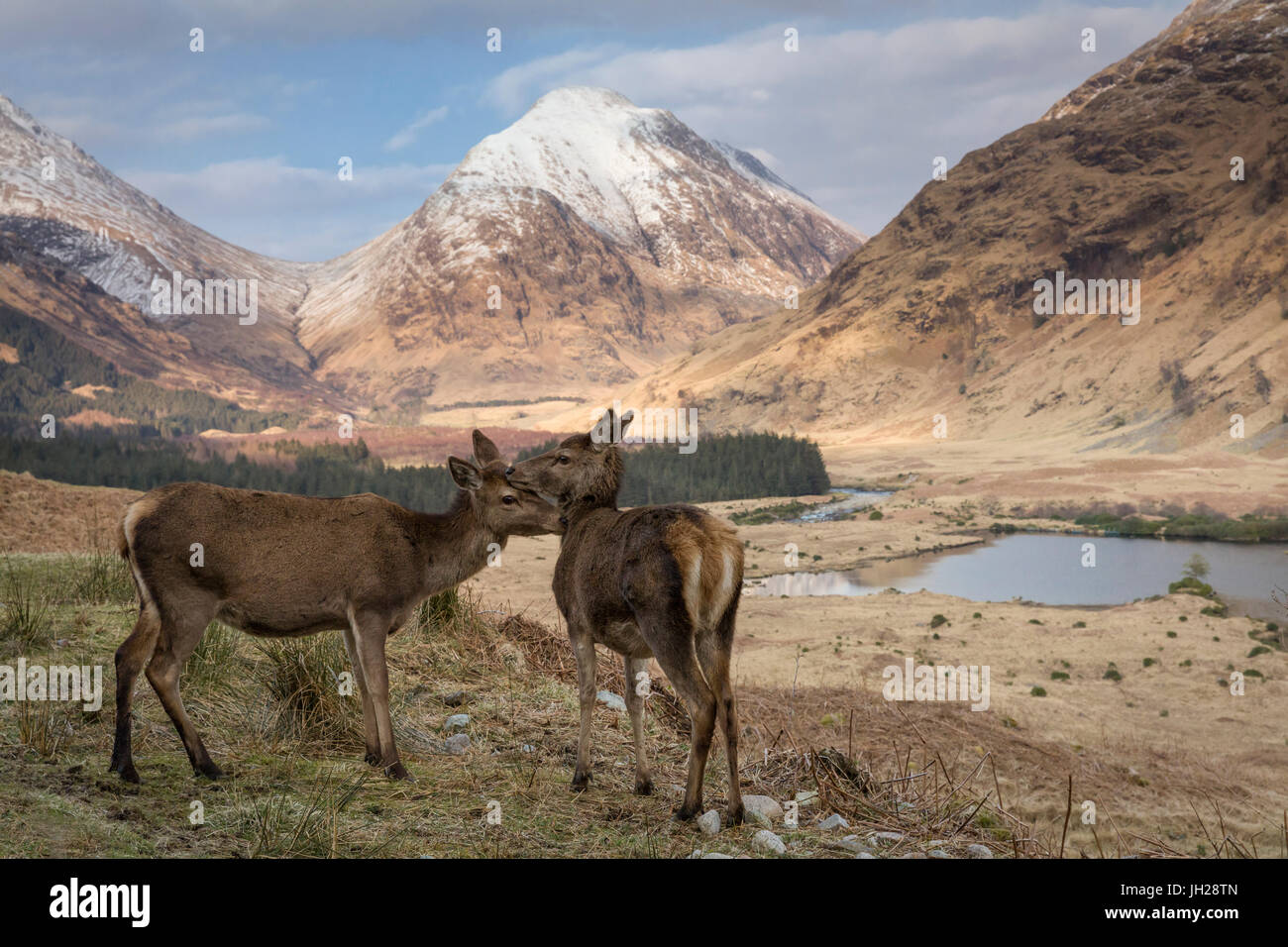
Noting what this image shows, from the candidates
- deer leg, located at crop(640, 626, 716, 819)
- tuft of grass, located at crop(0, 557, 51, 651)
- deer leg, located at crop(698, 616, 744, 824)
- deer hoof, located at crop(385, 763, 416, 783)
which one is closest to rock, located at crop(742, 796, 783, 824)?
deer leg, located at crop(698, 616, 744, 824)

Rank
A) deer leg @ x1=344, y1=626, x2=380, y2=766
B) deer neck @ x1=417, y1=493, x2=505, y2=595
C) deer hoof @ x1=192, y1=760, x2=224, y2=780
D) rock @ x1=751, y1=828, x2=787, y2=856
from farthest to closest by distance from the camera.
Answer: deer neck @ x1=417, y1=493, x2=505, y2=595
deer leg @ x1=344, y1=626, x2=380, y2=766
deer hoof @ x1=192, y1=760, x2=224, y2=780
rock @ x1=751, y1=828, x2=787, y2=856

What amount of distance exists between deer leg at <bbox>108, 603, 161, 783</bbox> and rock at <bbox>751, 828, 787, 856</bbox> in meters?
3.86

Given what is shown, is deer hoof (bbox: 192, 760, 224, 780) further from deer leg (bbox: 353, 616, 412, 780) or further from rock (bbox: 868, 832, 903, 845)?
rock (bbox: 868, 832, 903, 845)

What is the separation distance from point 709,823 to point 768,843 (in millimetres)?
402

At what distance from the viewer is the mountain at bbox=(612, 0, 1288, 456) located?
94.3 meters

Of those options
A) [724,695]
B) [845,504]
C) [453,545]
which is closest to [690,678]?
[724,695]

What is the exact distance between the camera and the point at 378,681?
6.59m

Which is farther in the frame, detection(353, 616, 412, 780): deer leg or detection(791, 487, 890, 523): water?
detection(791, 487, 890, 523): water

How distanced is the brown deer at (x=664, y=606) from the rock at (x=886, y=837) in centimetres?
88

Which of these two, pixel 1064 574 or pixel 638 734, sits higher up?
pixel 638 734

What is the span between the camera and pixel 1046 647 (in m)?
35.4

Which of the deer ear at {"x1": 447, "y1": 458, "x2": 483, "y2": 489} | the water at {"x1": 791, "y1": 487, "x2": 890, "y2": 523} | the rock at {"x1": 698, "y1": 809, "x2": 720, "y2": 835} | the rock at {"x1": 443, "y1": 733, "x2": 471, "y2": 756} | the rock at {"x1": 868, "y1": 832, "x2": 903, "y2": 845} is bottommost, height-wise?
the water at {"x1": 791, "y1": 487, "x2": 890, "y2": 523}

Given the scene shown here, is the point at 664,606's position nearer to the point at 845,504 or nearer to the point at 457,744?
the point at 457,744

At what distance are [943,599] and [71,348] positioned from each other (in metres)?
190
